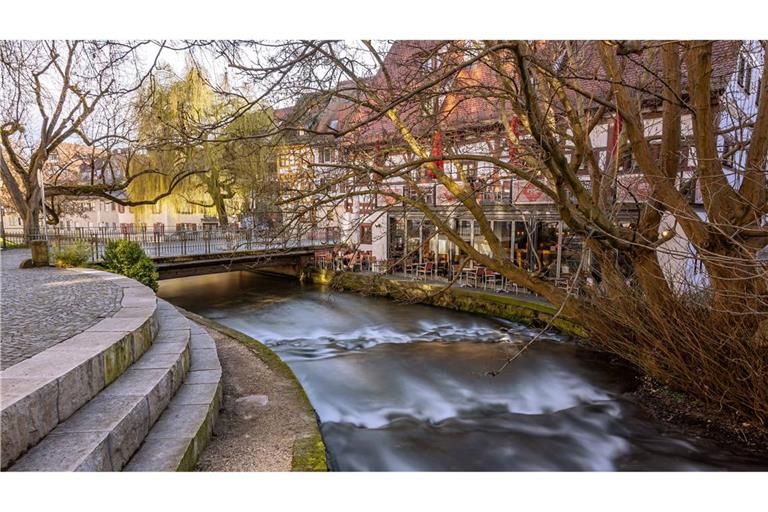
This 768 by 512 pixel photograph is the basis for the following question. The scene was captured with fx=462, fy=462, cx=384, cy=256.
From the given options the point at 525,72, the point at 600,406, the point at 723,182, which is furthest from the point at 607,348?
the point at 525,72

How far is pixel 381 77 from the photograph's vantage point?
292 inches

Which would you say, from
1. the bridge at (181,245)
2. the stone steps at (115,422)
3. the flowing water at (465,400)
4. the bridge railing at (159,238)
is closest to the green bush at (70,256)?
the bridge at (181,245)

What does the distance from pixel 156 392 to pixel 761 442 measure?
5.43 m

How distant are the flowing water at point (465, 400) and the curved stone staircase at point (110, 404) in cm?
162

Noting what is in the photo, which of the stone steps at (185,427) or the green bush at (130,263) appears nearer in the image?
the stone steps at (185,427)

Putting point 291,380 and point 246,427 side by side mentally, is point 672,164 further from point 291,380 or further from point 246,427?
point 246,427

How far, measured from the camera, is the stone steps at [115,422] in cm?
219

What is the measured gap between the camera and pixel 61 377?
2500 mm

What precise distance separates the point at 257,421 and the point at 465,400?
120 inches

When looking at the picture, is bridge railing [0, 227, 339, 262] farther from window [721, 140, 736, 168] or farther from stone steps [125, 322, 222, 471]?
window [721, 140, 736, 168]

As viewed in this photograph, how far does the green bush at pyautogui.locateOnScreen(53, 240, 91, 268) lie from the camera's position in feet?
31.0

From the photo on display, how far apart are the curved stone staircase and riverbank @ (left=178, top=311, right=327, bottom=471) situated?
0.55ft

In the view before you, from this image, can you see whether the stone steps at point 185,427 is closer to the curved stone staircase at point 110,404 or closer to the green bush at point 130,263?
the curved stone staircase at point 110,404

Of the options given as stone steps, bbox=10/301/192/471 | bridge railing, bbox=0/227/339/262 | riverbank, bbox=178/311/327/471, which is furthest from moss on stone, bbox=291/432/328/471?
bridge railing, bbox=0/227/339/262
